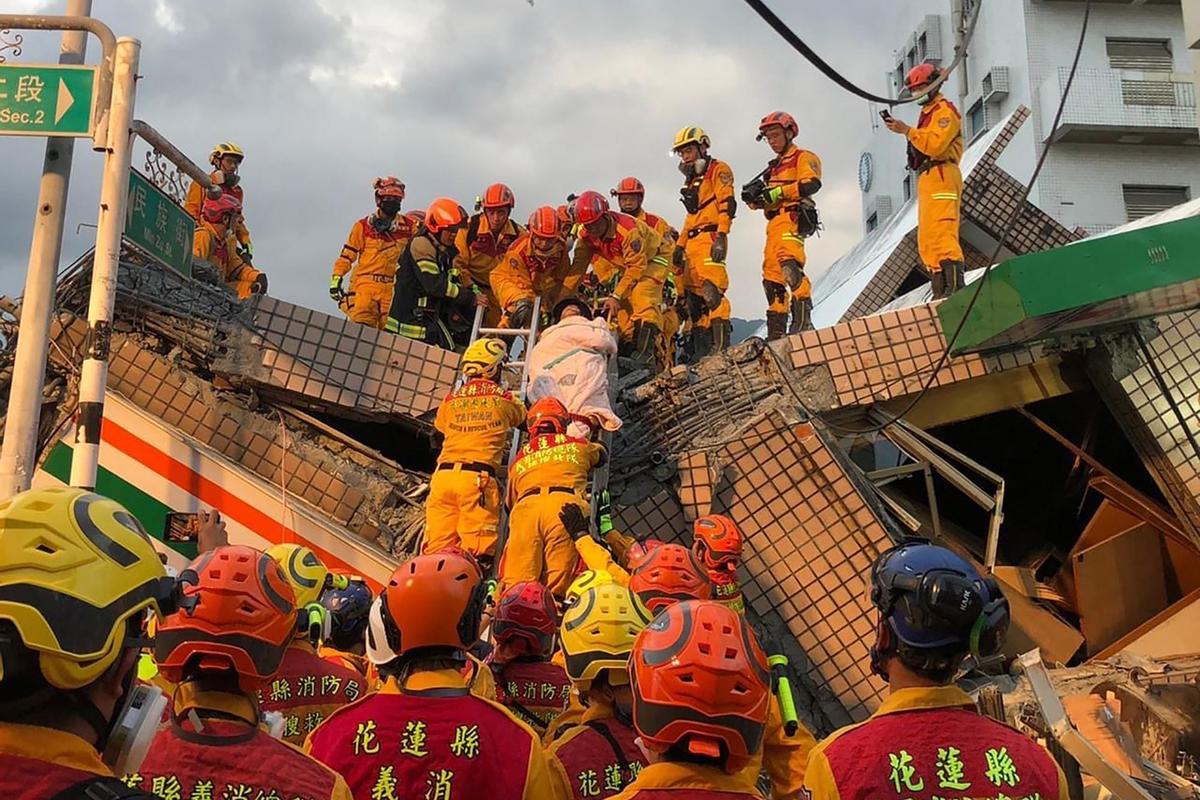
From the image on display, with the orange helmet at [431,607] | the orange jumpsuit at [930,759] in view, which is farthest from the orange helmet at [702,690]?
the orange helmet at [431,607]

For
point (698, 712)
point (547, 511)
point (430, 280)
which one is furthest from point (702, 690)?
point (430, 280)

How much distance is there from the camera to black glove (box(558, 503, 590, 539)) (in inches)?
235

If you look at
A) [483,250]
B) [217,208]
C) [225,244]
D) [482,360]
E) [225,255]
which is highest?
[217,208]

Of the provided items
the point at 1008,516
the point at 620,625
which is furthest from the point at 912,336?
the point at 620,625

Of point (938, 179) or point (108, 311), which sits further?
point (938, 179)

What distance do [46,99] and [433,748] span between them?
175 inches

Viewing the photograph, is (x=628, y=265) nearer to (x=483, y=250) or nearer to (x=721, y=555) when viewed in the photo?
(x=483, y=250)

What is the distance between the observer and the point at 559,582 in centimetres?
605

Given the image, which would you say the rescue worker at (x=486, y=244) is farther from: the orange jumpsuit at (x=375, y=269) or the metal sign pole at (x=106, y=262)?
the metal sign pole at (x=106, y=262)

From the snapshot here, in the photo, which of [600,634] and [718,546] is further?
[718,546]

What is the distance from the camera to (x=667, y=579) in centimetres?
405

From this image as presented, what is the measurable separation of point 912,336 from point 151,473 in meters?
5.44

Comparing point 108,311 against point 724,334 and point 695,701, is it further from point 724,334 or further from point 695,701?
point 724,334

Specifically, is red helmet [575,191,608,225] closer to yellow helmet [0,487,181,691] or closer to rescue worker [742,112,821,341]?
rescue worker [742,112,821,341]
